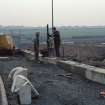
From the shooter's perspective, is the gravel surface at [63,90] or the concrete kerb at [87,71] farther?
the concrete kerb at [87,71]

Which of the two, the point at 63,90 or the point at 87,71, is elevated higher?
the point at 87,71

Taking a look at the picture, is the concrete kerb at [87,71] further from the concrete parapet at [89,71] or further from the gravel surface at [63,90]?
the gravel surface at [63,90]

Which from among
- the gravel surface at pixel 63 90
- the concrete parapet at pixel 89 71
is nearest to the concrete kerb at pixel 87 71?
the concrete parapet at pixel 89 71

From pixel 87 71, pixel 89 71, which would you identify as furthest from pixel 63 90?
pixel 87 71

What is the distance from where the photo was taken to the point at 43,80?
1435 centimetres

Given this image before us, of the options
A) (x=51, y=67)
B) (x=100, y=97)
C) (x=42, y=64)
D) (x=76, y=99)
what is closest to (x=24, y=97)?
(x=76, y=99)

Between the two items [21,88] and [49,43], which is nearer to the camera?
[21,88]

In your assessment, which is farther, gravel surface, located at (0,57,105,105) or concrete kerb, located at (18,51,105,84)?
concrete kerb, located at (18,51,105,84)

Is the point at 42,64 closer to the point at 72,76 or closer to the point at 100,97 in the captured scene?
the point at 72,76

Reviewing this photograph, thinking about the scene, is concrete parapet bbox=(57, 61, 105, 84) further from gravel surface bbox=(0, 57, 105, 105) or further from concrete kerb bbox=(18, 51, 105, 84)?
gravel surface bbox=(0, 57, 105, 105)

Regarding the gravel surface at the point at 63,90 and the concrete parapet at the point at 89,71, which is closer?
Answer: the gravel surface at the point at 63,90

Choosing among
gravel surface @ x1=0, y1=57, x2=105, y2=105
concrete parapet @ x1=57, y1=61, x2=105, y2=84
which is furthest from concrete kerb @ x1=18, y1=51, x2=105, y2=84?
gravel surface @ x1=0, y1=57, x2=105, y2=105

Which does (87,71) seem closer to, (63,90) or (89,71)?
(89,71)

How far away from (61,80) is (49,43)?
916 cm
